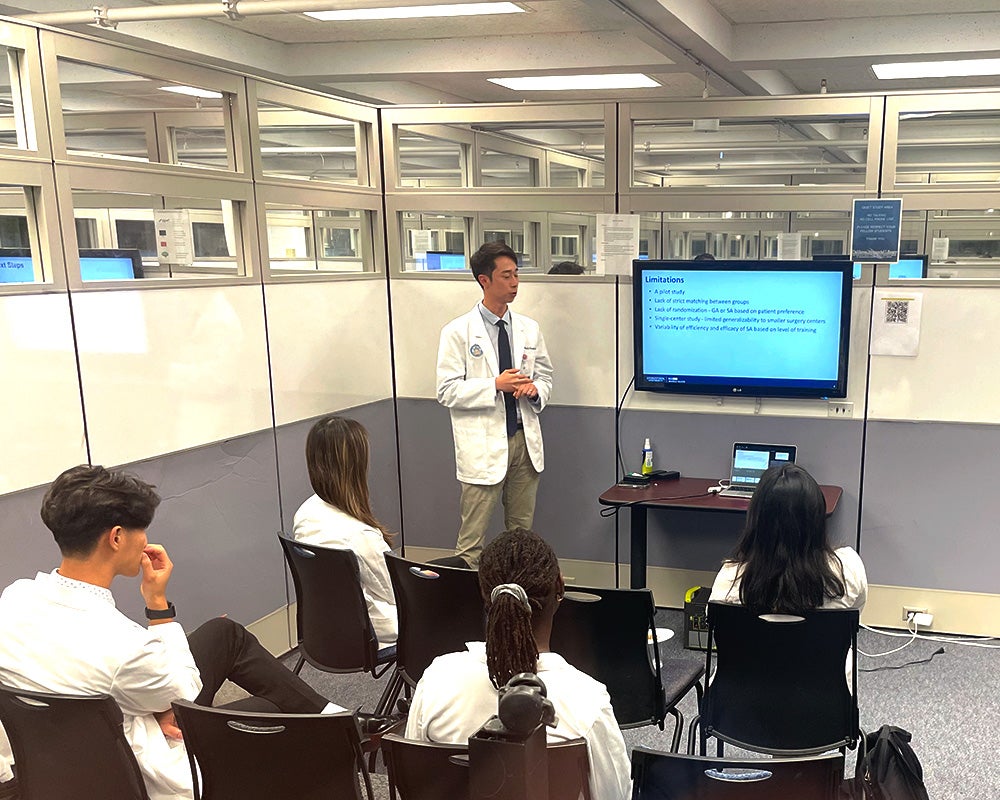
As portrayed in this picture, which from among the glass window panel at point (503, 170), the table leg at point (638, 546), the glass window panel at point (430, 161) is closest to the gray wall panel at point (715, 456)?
the table leg at point (638, 546)

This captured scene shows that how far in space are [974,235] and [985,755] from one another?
6986 millimetres

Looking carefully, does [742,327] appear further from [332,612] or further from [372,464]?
[332,612]

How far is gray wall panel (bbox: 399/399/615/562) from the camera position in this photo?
4.10 m

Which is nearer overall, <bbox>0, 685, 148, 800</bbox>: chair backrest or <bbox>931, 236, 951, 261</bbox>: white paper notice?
<bbox>0, 685, 148, 800</bbox>: chair backrest

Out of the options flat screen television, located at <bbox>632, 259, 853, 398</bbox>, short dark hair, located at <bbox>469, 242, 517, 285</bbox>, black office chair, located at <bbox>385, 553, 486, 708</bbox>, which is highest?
short dark hair, located at <bbox>469, 242, 517, 285</bbox>

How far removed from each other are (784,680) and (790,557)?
1.08 ft

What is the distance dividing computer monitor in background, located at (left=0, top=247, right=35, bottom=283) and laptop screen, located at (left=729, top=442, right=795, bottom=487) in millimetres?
2908

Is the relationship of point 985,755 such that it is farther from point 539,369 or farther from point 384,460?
point 384,460

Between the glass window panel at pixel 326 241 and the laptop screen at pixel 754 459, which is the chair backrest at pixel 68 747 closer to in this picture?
the glass window panel at pixel 326 241

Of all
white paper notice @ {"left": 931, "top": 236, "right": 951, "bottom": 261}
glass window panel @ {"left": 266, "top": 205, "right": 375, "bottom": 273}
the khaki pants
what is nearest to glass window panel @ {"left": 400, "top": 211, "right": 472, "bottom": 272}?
glass window panel @ {"left": 266, "top": 205, "right": 375, "bottom": 273}

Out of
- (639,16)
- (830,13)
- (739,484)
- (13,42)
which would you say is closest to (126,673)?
(13,42)

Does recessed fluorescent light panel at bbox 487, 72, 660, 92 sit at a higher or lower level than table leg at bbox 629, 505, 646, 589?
higher

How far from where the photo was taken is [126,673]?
5.76ft

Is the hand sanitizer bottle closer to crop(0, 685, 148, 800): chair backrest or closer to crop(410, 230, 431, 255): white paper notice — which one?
crop(410, 230, 431, 255): white paper notice
